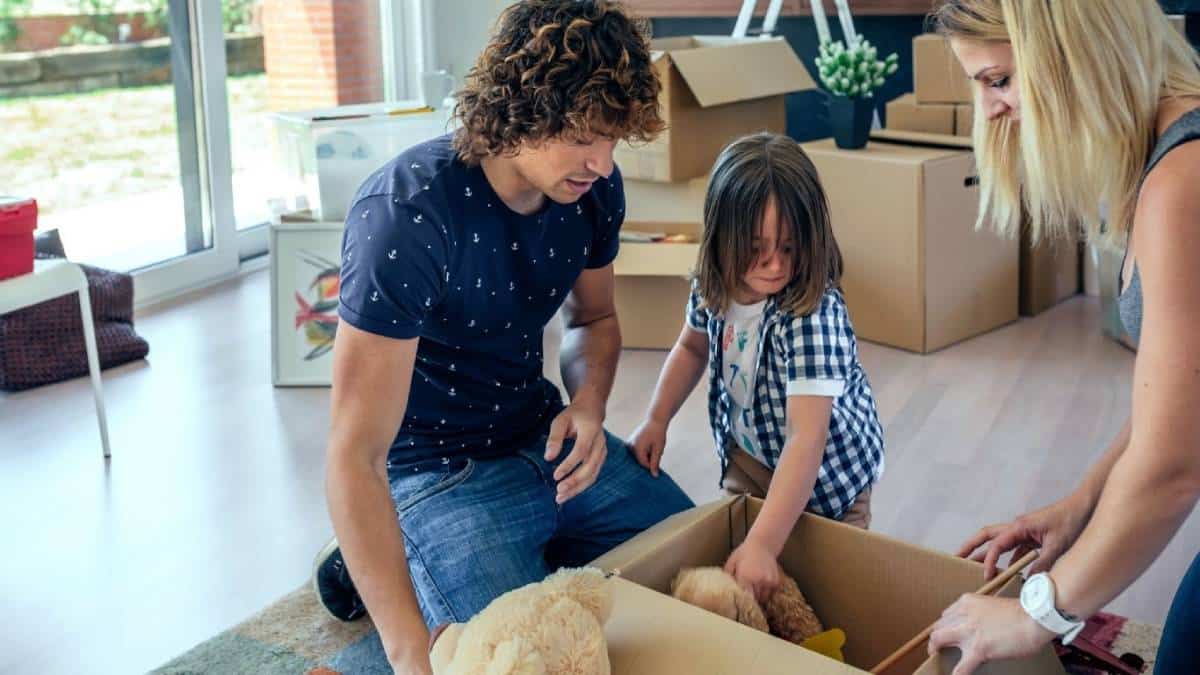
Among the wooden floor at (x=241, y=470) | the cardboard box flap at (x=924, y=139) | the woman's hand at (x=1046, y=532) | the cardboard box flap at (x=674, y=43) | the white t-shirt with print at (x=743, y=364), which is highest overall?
the cardboard box flap at (x=674, y=43)

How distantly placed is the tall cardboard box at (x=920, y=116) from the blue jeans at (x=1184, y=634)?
2155 mm

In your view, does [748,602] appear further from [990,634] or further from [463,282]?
[463,282]

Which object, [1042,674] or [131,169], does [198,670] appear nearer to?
[1042,674]

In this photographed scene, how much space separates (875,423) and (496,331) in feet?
1.76

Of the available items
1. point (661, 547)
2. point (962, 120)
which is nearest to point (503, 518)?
point (661, 547)

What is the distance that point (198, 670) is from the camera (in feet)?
5.80

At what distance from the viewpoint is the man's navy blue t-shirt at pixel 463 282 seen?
53.3 inches

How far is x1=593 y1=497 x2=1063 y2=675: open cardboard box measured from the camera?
44.1 inches

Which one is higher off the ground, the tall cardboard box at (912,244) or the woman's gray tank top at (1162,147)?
the woman's gray tank top at (1162,147)

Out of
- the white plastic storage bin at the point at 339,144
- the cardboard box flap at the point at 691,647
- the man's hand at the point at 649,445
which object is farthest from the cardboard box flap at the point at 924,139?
the cardboard box flap at the point at 691,647

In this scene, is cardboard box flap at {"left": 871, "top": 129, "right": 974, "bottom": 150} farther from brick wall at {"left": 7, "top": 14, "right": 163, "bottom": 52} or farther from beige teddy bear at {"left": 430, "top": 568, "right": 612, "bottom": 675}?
beige teddy bear at {"left": 430, "top": 568, "right": 612, "bottom": 675}

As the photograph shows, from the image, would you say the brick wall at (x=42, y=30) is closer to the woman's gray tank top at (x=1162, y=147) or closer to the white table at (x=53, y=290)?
the white table at (x=53, y=290)

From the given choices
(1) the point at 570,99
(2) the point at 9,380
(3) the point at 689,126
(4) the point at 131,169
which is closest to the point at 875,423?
(1) the point at 570,99

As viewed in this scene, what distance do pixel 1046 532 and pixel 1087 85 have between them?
47 cm
